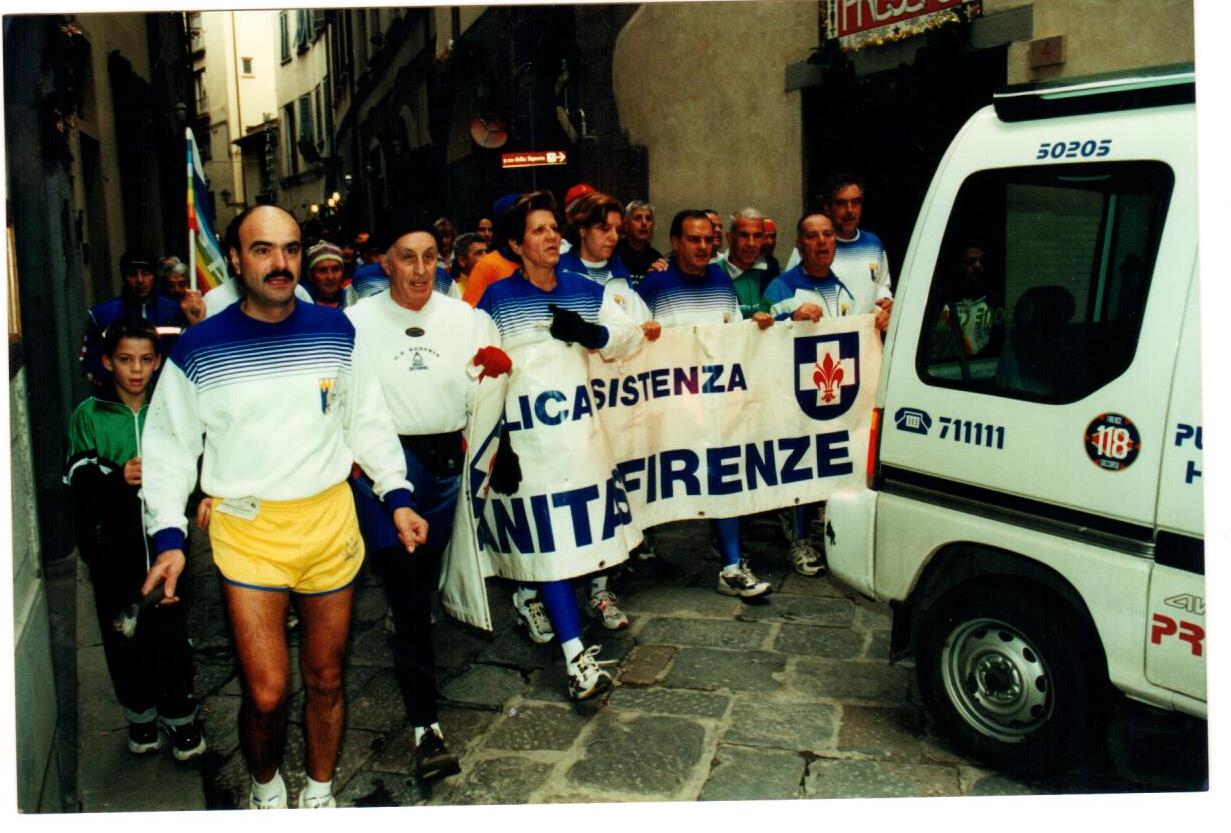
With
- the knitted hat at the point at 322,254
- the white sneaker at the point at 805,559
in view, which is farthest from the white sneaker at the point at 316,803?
the knitted hat at the point at 322,254

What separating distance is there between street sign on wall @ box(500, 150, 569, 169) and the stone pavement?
2.98 m

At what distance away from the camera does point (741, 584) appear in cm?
488

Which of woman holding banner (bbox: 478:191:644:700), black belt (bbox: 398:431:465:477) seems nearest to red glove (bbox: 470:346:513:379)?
woman holding banner (bbox: 478:191:644:700)

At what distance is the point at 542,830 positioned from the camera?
3.24 metres

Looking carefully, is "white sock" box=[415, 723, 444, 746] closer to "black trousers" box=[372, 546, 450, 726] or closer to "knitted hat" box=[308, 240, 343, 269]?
"black trousers" box=[372, 546, 450, 726]

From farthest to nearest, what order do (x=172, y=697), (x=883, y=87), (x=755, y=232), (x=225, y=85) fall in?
(x=883, y=87) → (x=755, y=232) → (x=225, y=85) → (x=172, y=697)

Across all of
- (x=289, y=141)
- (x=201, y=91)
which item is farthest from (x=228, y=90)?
(x=289, y=141)

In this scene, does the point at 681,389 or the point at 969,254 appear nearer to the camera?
the point at 969,254

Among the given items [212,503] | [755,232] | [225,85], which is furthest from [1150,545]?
[225,85]

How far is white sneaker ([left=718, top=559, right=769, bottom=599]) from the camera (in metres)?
4.82

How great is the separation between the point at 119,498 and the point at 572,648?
63.8 inches

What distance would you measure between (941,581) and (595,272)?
246 cm

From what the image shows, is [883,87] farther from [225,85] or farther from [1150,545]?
[1150,545]

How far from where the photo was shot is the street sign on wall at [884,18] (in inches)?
225
